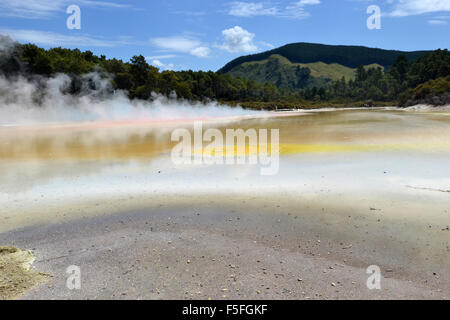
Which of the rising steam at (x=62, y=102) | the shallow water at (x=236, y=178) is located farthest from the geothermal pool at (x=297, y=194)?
the rising steam at (x=62, y=102)

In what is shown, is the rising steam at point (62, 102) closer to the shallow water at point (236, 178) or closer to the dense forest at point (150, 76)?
the dense forest at point (150, 76)

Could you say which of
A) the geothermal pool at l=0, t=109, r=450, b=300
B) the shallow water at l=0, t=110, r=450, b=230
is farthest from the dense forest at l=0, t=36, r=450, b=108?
the geothermal pool at l=0, t=109, r=450, b=300

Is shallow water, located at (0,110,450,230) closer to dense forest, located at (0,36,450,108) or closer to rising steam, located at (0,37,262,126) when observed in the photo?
rising steam, located at (0,37,262,126)

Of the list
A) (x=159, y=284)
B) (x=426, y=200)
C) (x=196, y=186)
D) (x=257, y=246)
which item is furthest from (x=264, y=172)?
(x=159, y=284)

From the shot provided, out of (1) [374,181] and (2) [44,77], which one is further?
(2) [44,77]

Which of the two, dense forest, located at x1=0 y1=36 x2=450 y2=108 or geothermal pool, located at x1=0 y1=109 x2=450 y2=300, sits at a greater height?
dense forest, located at x1=0 y1=36 x2=450 y2=108

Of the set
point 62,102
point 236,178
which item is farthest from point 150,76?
point 236,178

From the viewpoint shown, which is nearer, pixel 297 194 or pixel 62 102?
pixel 297 194

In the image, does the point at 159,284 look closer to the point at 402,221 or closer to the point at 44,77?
the point at 402,221

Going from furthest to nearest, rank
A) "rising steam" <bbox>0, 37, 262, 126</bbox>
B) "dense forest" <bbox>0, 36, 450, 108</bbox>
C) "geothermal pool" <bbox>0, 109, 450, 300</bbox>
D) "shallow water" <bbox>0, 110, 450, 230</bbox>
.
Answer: "dense forest" <bbox>0, 36, 450, 108</bbox> < "rising steam" <bbox>0, 37, 262, 126</bbox> < "shallow water" <bbox>0, 110, 450, 230</bbox> < "geothermal pool" <bbox>0, 109, 450, 300</bbox>

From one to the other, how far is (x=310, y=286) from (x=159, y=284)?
1980 millimetres

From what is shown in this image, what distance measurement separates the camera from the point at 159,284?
4371mm

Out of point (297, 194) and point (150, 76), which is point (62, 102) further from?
point (297, 194)

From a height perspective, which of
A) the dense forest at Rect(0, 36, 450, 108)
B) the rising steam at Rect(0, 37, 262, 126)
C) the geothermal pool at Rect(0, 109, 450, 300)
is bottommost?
the geothermal pool at Rect(0, 109, 450, 300)
